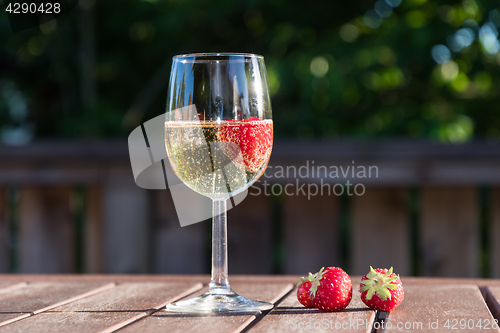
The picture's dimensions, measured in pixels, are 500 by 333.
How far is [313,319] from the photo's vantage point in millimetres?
762

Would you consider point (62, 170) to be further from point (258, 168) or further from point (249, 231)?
point (258, 168)

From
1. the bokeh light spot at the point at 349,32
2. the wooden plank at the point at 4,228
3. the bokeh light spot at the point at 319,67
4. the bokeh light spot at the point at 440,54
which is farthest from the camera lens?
the bokeh light spot at the point at 349,32

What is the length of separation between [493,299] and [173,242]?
1190mm

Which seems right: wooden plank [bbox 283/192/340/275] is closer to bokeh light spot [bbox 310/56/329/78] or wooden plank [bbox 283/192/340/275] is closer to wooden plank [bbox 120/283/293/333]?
wooden plank [bbox 120/283/293/333]

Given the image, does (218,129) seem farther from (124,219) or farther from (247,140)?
(124,219)

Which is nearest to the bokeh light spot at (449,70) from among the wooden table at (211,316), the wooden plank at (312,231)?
the wooden plank at (312,231)

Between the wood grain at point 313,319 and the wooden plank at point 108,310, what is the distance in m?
0.18

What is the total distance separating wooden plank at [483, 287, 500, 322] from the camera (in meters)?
0.83

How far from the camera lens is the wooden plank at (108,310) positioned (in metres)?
0.72

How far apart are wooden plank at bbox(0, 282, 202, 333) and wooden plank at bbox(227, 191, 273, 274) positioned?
0.80 metres

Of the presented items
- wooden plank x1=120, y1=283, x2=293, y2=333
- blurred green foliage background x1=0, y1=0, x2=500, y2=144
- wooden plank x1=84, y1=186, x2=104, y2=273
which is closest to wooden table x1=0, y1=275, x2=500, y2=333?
wooden plank x1=120, y1=283, x2=293, y2=333

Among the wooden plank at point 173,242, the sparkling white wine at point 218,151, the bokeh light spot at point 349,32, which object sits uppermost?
the bokeh light spot at point 349,32

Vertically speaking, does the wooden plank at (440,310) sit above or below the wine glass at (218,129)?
below

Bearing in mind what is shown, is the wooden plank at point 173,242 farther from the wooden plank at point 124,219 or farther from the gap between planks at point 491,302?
the gap between planks at point 491,302
